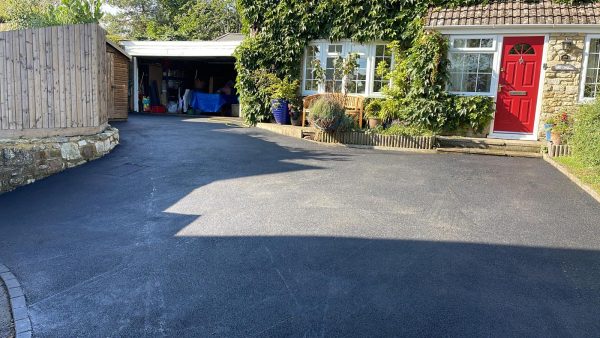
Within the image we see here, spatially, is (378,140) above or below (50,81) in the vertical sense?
below

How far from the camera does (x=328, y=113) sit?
35.6ft

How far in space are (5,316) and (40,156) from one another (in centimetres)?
487

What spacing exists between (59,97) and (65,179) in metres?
1.72

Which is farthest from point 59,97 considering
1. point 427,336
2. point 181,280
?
point 427,336

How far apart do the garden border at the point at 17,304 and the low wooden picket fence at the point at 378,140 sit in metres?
7.90

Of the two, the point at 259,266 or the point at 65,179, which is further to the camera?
the point at 65,179

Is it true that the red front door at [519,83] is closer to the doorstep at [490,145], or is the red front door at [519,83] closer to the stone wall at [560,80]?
the stone wall at [560,80]

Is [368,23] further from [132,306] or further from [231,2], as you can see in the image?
[231,2]

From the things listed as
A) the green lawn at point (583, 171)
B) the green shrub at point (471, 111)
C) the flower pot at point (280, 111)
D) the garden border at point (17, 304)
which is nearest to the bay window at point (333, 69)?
the flower pot at point (280, 111)

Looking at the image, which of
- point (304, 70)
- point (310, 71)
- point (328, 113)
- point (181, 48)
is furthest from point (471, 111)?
point (181, 48)

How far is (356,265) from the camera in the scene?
405 centimetres

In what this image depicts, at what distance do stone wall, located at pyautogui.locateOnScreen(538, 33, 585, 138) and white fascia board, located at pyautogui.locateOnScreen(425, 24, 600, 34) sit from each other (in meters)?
0.13

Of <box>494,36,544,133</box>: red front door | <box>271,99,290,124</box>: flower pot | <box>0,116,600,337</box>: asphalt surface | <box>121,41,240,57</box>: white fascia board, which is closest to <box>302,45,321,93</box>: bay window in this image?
<box>271,99,290,124</box>: flower pot

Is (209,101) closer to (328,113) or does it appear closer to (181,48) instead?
(181,48)
